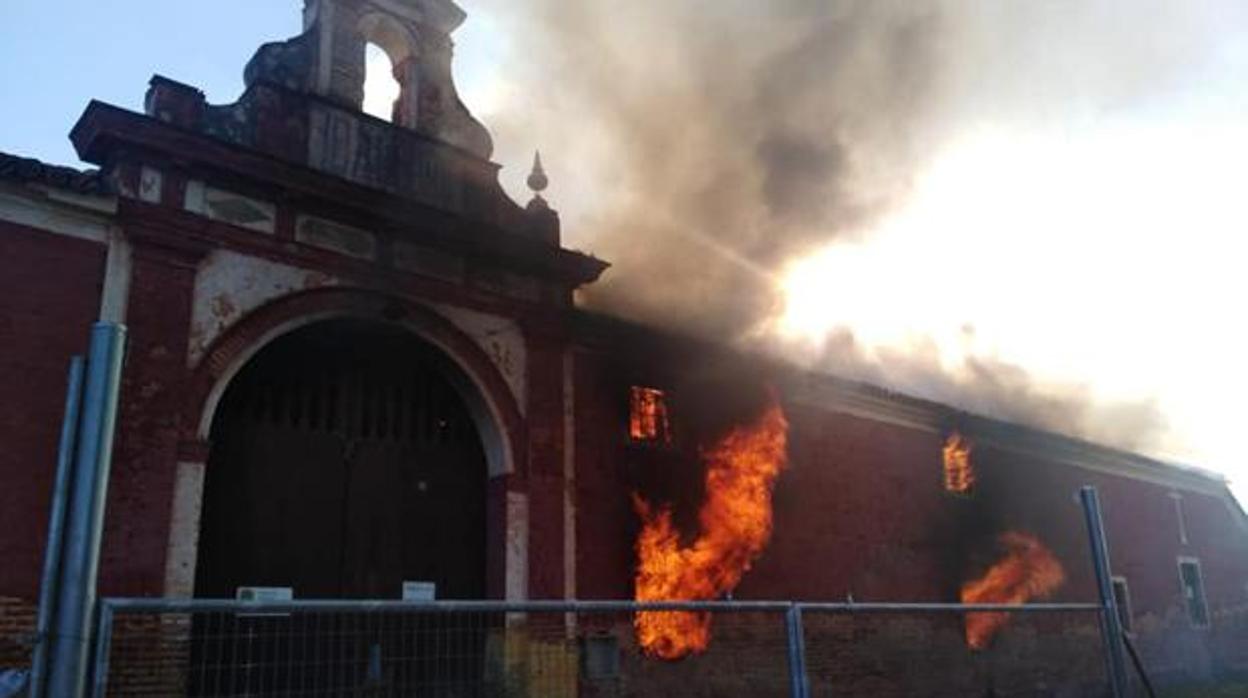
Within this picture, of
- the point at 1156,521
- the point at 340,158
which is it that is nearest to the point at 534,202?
the point at 340,158

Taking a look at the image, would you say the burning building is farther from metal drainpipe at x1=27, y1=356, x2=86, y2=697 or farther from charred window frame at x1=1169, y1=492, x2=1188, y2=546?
charred window frame at x1=1169, y1=492, x2=1188, y2=546

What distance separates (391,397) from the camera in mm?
11203

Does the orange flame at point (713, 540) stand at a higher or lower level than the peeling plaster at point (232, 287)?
lower

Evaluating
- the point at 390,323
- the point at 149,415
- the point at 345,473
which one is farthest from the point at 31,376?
the point at 390,323

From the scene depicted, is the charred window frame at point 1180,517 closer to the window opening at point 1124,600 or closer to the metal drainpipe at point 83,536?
the window opening at point 1124,600

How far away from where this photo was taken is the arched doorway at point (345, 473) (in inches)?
383

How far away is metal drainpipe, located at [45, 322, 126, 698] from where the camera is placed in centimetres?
337

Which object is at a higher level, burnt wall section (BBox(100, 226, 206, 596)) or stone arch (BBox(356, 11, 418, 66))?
stone arch (BBox(356, 11, 418, 66))

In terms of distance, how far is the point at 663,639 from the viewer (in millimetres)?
12078

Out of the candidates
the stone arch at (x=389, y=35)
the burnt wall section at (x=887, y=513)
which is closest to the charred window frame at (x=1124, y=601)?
the burnt wall section at (x=887, y=513)

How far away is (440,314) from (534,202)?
90.6 inches

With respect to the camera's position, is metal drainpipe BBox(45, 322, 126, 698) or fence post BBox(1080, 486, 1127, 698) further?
fence post BBox(1080, 486, 1127, 698)

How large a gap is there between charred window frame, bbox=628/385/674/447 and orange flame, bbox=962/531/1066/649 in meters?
7.00

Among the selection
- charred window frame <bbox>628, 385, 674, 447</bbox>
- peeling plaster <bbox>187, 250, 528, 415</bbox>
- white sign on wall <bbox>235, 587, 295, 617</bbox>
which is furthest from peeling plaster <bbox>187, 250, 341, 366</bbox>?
charred window frame <bbox>628, 385, 674, 447</bbox>
